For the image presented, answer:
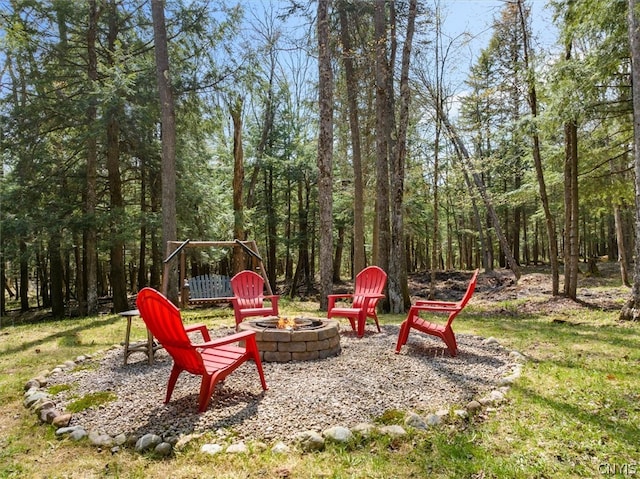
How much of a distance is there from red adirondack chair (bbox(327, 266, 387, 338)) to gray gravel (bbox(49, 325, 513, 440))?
71 cm

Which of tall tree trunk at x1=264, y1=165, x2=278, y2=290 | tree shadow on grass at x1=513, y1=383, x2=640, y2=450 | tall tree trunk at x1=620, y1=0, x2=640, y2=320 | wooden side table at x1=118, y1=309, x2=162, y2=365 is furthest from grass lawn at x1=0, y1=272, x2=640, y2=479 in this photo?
tall tree trunk at x1=264, y1=165, x2=278, y2=290

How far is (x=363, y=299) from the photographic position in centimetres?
572

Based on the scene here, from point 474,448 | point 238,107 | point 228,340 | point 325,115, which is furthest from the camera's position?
point 238,107

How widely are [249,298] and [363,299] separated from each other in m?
1.74

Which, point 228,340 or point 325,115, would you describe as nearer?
point 228,340

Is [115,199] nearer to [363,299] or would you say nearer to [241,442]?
[363,299]

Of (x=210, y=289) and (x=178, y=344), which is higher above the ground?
(x=210, y=289)

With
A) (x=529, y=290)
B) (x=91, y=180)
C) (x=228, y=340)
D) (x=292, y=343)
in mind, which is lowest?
(x=529, y=290)

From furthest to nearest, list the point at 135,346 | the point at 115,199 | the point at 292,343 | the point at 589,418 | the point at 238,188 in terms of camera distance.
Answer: the point at 238,188
the point at 115,199
the point at 135,346
the point at 292,343
the point at 589,418

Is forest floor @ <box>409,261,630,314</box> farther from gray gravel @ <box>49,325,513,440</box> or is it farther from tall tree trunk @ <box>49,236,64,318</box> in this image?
tall tree trunk @ <box>49,236,64,318</box>

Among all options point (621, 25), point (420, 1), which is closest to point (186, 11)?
point (420, 1)

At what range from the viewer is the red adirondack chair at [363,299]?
539cm

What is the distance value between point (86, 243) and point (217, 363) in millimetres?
7730

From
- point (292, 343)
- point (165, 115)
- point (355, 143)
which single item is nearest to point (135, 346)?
point (292, 343)
